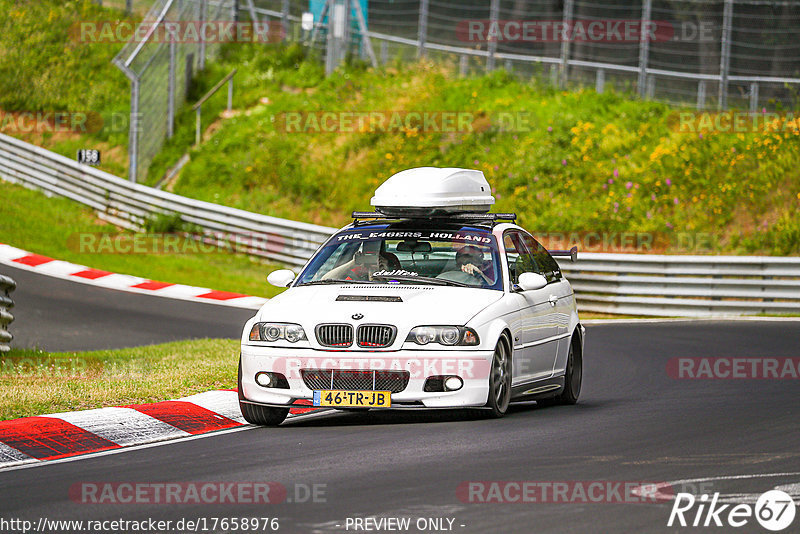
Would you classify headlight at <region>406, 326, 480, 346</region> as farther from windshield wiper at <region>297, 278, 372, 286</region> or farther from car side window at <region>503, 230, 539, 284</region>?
car side window at <region>503, 230, 539, 284</region>

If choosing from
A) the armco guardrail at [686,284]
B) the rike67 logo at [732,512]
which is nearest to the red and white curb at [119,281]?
the armco guardrail at [686,284]

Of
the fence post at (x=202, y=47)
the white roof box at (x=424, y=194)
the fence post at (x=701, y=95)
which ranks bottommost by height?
the white roof box at (x=424, y=194)

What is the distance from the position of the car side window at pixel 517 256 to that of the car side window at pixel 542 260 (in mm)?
89

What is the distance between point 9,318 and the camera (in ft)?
46.2

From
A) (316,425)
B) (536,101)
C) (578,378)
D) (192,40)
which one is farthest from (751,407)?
(192,40)

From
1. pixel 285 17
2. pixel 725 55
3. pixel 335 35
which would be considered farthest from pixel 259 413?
pixel 285 17

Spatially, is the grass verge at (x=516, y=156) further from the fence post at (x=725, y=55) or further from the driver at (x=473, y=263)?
the driver at (x=473, y=263)

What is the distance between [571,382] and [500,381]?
2.06 m

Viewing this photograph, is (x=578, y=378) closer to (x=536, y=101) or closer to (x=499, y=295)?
(x=499, y=295)

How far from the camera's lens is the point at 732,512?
6.83m

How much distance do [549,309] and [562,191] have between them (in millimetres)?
17992

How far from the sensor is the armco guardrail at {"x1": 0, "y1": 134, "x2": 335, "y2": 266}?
27.4 meters

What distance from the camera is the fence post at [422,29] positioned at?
109ft

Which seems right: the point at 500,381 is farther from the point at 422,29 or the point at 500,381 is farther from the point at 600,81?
the point at 422,29
